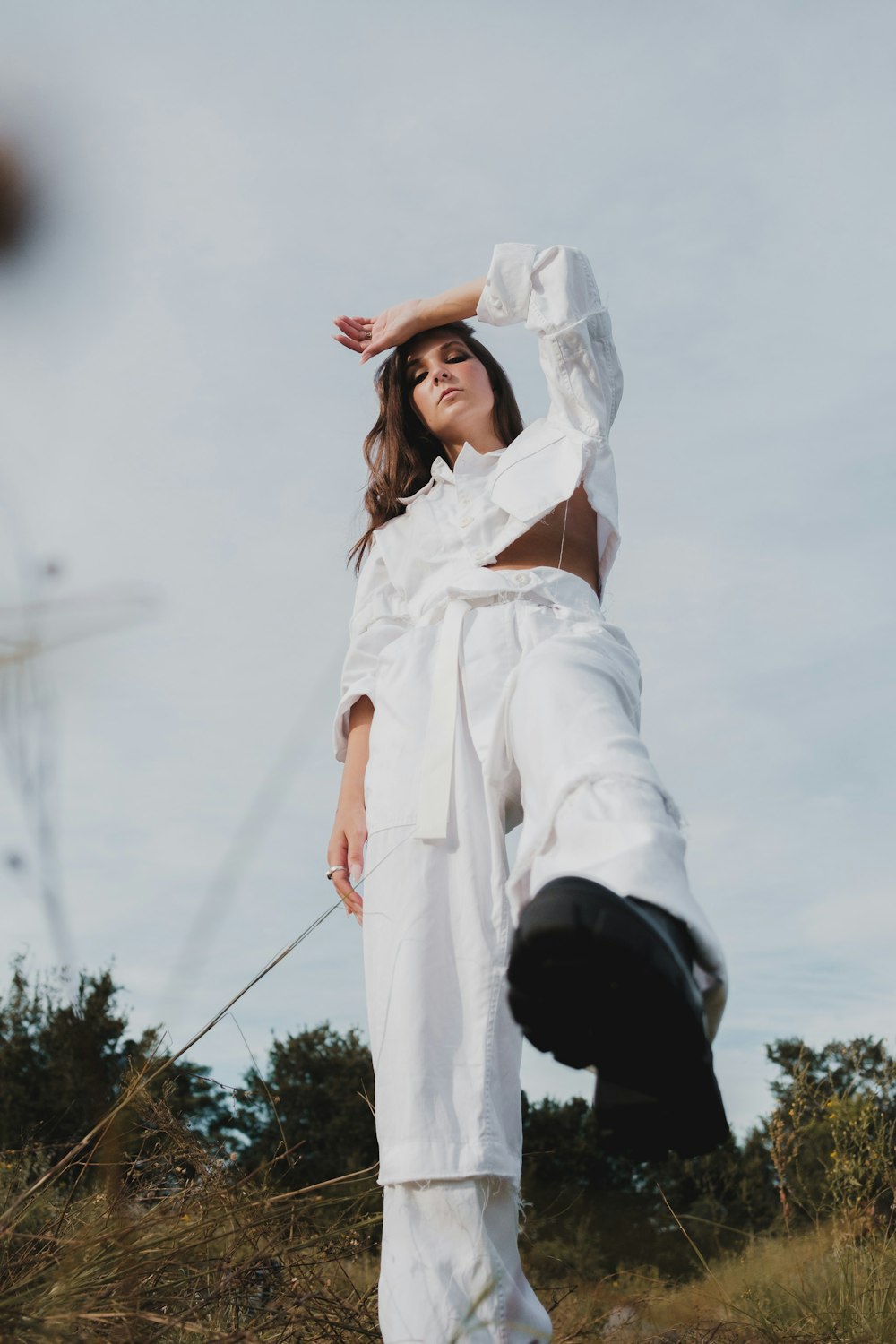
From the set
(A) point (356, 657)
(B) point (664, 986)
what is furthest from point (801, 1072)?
(B) point (664, 986)

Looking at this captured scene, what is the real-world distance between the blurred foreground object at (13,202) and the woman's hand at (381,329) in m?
1.77

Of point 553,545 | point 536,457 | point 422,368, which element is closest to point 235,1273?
point 553,545

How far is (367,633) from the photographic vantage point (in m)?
2.44

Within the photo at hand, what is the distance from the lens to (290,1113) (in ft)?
19.7

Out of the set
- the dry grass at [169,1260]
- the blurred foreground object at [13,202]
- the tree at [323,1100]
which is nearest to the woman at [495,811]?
the dry grass at [169,1260]

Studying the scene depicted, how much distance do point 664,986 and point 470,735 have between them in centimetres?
83

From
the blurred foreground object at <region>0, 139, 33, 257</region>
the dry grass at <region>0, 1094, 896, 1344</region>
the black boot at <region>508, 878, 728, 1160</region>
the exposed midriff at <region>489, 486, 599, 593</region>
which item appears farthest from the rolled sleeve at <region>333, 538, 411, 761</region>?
the blurred foreground object at <region>0, 139, 33, 257</region>

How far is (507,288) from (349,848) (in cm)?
114

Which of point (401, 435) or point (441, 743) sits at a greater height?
point (401, 435)

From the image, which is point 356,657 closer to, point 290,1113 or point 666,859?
point 666,859

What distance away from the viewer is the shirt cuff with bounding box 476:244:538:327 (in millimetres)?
2287

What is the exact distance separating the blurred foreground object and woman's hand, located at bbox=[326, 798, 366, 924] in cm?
165

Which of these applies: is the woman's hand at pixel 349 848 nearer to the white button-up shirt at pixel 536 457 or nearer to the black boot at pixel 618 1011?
the white button-up shirt at pixel 536 457

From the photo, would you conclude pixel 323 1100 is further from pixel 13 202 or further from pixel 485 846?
pixel 13 202
